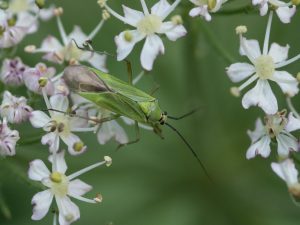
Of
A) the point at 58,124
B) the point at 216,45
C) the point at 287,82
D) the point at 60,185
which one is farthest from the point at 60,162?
the point at 287,82

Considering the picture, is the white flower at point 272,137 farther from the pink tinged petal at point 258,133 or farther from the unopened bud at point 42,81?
the unopened bud at point 42,81

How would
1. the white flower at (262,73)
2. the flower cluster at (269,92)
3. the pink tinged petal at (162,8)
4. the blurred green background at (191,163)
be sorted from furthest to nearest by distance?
the blurred green background at (191,163) → the pink tinged petal at (162,8) → the white flower at (262,73) → the flower cluster at (269,92)

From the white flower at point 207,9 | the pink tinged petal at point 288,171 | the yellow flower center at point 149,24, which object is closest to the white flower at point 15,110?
the yellow flower center at point 149,24

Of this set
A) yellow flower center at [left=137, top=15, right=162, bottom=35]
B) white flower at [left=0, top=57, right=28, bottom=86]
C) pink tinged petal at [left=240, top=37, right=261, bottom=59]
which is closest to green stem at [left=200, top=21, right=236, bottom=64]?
pink tinged petal at [left=240, top=37, right=261, bottom=59]

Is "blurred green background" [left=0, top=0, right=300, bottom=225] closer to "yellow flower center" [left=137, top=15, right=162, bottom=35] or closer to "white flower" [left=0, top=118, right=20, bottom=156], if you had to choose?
"yellow flower center" [left=137, top=15, right=162, bottom=35]

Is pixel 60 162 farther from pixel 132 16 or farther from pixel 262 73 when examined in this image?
pixel 262 73

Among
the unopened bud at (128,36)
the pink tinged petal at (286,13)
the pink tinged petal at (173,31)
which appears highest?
the unopened bud at (128,36)

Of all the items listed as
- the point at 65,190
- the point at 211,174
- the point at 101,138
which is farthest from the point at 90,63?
the point at 211,174
